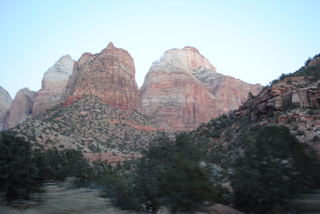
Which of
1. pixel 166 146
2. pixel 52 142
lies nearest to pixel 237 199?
pixel 166 146

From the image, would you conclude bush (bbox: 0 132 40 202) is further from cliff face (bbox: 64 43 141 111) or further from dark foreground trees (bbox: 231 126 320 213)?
cliff face (bbox: 64 43 141 111)

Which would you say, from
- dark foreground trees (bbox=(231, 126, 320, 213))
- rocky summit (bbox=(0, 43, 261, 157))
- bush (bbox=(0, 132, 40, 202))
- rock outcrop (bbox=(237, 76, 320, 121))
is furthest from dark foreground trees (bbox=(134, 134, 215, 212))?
rock outcrop (bbox=(237, 76, 320, 121))

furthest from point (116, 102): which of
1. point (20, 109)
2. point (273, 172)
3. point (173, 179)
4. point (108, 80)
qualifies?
point (20, 109)

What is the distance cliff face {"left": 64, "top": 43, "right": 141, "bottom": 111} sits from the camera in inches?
2547

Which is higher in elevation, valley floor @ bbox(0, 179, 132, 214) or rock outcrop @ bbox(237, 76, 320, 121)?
rock outcrop @ bbox(237, 76, 320, 121)

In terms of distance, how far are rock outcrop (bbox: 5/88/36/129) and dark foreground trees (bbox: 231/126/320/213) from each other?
11502 centimetres

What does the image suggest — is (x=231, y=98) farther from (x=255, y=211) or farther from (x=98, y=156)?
(x=255, y=211)

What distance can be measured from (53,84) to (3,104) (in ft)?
106

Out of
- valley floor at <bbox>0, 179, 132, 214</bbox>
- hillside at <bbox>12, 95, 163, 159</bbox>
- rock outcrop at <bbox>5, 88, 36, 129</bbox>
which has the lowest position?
valley floor at <bbox>0, 179, 132, 214</bbox>

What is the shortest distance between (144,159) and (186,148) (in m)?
1.63

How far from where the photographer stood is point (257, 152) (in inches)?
319

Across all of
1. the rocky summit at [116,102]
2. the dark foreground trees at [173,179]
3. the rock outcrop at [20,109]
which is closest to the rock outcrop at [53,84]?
the rocky summit at [116,102]

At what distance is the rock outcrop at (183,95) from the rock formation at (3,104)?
214 feet

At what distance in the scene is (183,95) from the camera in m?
98.1
